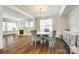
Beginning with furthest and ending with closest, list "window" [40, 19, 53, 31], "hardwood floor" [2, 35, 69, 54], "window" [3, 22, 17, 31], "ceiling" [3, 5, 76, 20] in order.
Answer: "window" [3, 22, 17, 31] → "window" [40, 19, 53, 31] → "ceiling" [3, 5, 76, 20] → "hardwood floor" [2, 35, 69, 54]

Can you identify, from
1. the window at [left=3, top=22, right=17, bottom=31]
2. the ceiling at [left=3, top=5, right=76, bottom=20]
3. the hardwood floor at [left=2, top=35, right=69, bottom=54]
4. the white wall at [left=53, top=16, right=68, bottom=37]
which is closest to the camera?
the hardwood floor at [left=2, top=35, right=69, bottom=54]

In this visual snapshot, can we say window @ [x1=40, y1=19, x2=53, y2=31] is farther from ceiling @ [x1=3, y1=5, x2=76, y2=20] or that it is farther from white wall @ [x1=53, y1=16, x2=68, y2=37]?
ceiling @ [x1=3, y1=5, x2=76, y2=20]

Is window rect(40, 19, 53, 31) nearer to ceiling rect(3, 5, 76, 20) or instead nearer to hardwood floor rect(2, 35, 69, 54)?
ceiling rect(3, 5, 76, 20)

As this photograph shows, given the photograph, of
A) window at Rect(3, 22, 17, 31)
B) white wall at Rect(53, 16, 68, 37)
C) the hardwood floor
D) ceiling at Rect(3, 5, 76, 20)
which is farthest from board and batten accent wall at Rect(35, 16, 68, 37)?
window at Rect(3, 22, 17, 31)

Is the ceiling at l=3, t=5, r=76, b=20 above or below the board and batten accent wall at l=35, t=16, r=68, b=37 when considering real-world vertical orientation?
above

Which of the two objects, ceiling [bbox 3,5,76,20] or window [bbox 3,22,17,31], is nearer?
ceiling [bbox 3,5,76,20]

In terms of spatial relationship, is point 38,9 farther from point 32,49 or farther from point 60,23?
point 60,23

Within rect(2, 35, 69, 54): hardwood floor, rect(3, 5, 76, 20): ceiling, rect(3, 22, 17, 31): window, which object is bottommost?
rect(2, 35, 69, 54): hardwood floor

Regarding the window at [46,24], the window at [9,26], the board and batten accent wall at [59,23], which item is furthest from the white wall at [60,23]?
the window at [9,26]

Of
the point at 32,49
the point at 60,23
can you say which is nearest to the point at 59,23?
the point at 60,23
